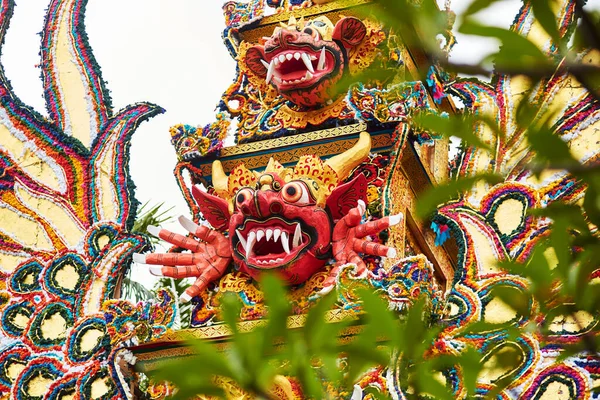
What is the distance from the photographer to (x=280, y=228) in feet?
25.6

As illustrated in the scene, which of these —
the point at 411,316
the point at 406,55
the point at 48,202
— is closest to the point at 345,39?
the point at 406,55

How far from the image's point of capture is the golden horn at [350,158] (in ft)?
27.0

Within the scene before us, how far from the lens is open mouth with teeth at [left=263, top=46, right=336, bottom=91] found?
8.83 m

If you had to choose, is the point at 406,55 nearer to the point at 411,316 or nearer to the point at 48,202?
the point at 48,202

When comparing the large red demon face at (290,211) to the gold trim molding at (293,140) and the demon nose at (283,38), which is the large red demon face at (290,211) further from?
the demon nose at (283,38)

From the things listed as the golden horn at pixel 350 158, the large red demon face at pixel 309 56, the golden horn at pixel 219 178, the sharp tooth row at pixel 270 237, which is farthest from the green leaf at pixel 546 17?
the large red demon face at pixel 309 56

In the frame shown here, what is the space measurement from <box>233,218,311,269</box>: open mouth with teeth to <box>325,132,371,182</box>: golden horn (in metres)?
0.63

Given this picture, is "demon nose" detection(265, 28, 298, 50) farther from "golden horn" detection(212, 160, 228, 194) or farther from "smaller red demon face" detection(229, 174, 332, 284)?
"smaller red demon face" detection(229, 174, 332, 284)

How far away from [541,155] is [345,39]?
277 inches

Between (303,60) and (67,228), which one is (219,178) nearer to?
(303,60)

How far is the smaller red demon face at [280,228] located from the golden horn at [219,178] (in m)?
0.57

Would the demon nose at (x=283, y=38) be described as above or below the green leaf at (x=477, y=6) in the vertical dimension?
above

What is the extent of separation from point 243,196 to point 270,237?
34cm

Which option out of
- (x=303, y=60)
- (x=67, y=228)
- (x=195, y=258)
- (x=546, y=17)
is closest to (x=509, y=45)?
(x=546, y=17)
